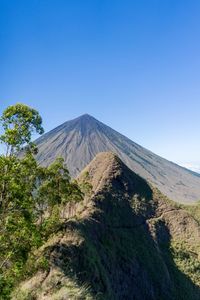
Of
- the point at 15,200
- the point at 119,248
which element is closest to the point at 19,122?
the point at 15,200

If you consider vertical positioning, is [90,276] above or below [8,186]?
below

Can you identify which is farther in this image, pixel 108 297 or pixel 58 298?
pixel 108 297

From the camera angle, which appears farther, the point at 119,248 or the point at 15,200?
the point at 119,248

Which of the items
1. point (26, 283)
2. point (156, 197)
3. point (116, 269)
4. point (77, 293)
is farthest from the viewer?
point (156, 197)

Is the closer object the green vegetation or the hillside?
the green vegetation

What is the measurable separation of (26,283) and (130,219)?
39.0m

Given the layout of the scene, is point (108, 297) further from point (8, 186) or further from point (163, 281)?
point (163, 281)

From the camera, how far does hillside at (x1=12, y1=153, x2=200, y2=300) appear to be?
31.8m

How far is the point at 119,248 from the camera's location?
53.8 m

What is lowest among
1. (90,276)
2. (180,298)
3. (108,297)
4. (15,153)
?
(180,298)

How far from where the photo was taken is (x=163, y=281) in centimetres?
5884

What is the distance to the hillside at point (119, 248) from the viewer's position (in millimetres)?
31828

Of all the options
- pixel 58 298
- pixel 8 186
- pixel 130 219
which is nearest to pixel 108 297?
pixel 58 298

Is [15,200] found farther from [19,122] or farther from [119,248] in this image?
[119,248]
